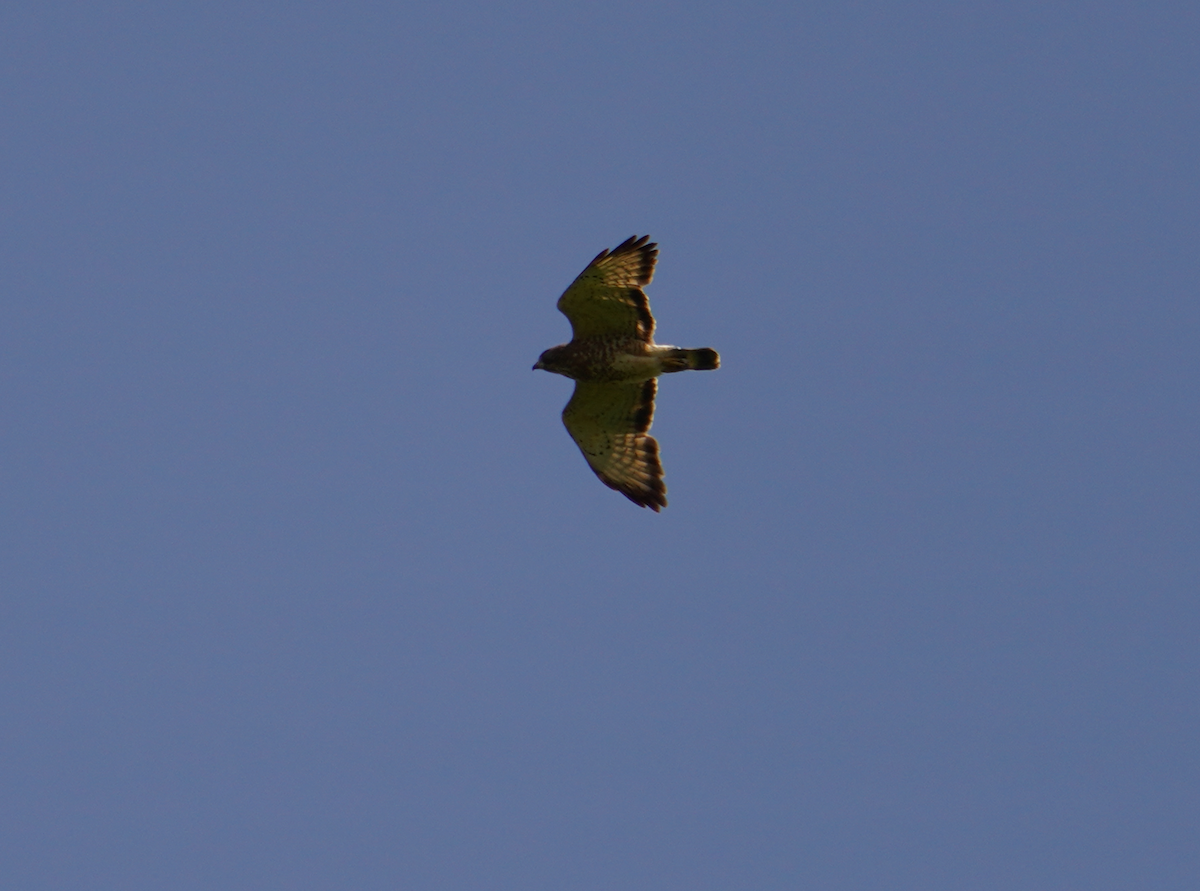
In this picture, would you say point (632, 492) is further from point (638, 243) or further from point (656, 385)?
point (638, 243)

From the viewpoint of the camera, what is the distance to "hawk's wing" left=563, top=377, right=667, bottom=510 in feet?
49.8

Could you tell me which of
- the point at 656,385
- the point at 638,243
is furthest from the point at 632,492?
the point at 638,243

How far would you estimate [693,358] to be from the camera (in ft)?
48.2

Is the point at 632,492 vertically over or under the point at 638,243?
under

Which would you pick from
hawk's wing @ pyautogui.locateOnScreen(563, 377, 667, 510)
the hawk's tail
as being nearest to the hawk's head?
hawk's wing @ pyautogui.locateOnScreen(563, 377, 667, 510)

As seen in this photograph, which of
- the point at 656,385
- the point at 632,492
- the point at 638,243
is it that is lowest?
the point at 632,492

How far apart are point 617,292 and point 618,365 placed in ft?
2.26

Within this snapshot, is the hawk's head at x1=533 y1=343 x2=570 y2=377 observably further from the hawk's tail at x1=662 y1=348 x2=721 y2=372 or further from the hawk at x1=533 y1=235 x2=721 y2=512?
the hawk's tail at x1=662 y1=348 x2=721 y2=372

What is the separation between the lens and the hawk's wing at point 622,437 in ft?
49.8

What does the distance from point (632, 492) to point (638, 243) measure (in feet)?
7.89

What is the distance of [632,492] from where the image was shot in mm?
15227

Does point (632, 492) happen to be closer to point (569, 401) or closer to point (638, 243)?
point (569, 401)

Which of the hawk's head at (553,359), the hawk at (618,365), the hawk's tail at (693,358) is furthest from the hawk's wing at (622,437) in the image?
the hawk's tail at (693,358)

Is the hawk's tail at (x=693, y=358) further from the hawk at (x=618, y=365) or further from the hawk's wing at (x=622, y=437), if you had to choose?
the hawk's wing at (x=622, y=437)
